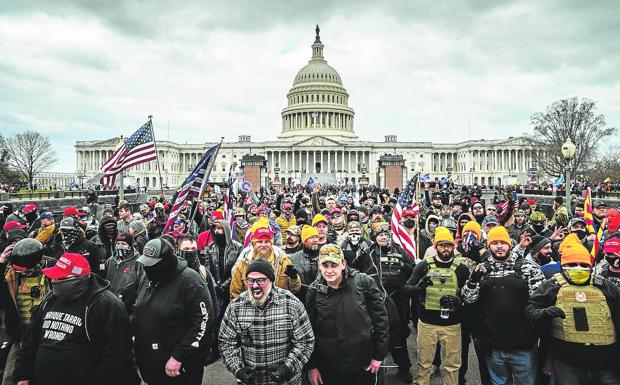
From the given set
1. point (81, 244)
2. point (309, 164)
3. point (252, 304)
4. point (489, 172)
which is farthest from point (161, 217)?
point (489, 172)

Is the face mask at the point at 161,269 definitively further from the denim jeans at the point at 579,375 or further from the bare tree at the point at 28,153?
the bare tree at the point at 28,153

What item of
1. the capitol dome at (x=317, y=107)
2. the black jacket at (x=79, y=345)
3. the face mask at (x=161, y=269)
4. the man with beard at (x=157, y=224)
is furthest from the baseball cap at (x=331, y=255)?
the capitol dome at (x=317, y=107)

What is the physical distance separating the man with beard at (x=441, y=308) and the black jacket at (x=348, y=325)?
109 centimetres

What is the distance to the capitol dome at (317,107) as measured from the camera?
11181 cm

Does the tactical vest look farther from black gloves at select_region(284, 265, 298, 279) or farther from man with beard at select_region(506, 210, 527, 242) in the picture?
man with beard at select_region(506, 210, 527, 242)

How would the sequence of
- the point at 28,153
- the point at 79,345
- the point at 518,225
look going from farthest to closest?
the point at 28,153
the point at 518,225
the point at 79,345

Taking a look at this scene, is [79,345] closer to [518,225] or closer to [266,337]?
[266,337]

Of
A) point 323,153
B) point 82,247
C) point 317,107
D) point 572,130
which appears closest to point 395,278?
point 82,247

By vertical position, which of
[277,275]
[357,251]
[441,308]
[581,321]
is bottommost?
[441,308]

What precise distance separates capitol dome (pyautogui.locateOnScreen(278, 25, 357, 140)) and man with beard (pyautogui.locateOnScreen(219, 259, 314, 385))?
107539 millimetres

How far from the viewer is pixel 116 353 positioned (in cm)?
376

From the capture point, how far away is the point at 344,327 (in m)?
4.21

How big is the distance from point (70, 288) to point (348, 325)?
2.50 metres

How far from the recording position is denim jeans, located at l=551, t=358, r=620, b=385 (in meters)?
4.12
